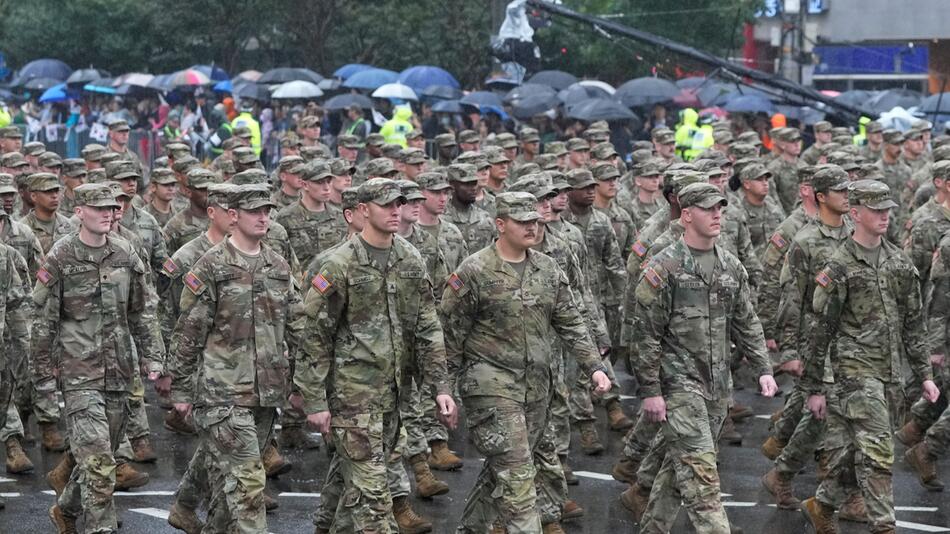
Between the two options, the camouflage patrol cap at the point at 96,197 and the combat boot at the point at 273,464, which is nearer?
the camouflage patrol cap at the point at 96,197

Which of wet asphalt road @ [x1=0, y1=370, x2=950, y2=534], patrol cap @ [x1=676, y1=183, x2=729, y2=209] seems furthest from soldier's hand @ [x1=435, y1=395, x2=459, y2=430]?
patrol cap @ [x1=676, y1=183, x2=729, y2=209]

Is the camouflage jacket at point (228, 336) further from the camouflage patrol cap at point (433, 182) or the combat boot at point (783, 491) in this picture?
the combat boot at point (783, 491)

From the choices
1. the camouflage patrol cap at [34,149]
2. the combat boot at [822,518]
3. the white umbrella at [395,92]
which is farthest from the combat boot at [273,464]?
the white umbrella at [395,92]

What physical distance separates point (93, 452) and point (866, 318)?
4954mm

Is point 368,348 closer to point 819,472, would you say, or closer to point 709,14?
point 819,472

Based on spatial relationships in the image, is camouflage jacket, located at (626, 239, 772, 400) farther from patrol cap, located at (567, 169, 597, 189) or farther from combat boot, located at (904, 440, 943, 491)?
patrol cap, located at (567, 169, 597, 189)

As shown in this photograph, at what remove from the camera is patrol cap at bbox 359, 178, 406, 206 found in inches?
417

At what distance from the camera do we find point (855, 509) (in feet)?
39.6

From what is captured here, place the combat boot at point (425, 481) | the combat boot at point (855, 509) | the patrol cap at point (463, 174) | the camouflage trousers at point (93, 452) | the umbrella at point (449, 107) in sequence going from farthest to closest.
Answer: the umbrella at point (449, 107), the patrol cap at point (463, 174), the combat boot at point (425, 481), the combat boot at point (855, 509), the camouflage trousers at point (93, 452)

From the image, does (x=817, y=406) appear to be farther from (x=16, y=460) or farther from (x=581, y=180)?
(x=16, y=460)

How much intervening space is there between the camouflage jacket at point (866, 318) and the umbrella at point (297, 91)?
82.0 feet

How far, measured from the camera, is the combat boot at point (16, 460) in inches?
541

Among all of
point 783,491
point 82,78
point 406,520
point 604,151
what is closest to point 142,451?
point 406,520

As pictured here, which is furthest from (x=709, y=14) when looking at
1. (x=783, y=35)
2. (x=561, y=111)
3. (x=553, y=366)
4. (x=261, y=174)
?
(x=553, y=366)
